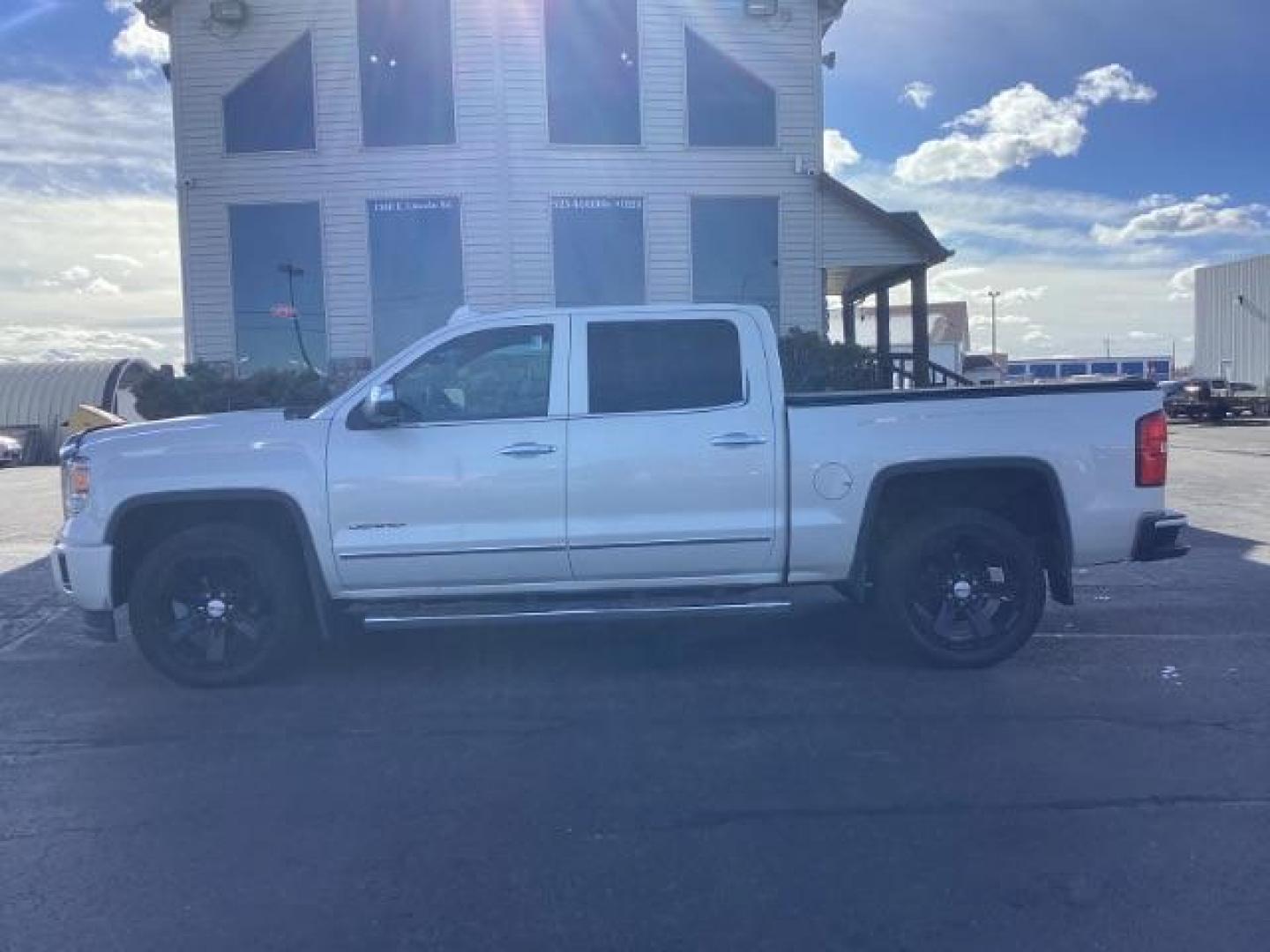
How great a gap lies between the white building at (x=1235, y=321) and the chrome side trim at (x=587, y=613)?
44544 mm

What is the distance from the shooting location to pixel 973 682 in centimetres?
659

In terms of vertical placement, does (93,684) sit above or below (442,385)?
below

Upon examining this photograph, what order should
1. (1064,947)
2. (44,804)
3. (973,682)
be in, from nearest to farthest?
(1064,947) < (44,804) < (973,682)

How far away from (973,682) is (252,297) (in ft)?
39.6

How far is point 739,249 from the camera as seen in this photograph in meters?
16.4

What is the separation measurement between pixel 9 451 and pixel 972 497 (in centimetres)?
3235

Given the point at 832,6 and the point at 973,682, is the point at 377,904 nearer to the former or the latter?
the point at 973,682

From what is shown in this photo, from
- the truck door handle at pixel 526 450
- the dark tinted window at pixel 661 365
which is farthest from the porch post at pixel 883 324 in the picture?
the truck door handle at pixel 526 450

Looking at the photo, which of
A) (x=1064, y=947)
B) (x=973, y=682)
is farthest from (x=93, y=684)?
(x=1064, y=947)

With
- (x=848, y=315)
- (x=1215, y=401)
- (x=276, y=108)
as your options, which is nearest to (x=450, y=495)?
(x=276, y=108)

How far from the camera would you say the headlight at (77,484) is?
6547 millimetres

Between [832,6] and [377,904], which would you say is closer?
[377,904]

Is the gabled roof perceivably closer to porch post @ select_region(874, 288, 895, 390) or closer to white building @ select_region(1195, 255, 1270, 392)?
porch post @ select_region(874, 288, 895, 390)

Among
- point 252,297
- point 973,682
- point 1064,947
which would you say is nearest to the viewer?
point 1064,947
